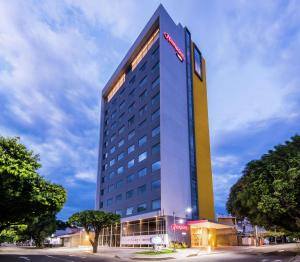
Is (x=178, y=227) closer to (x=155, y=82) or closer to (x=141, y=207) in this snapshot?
(x=141, y=207)

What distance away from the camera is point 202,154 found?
6806cm

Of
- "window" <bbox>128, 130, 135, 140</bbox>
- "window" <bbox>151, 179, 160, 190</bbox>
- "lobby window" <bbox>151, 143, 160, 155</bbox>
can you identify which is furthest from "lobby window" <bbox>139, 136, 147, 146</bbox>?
"window" <bbox>151, 179, 160, 190</bbox>

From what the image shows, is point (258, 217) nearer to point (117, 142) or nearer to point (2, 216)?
point (2, 216)

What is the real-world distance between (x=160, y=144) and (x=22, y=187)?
1455 inches

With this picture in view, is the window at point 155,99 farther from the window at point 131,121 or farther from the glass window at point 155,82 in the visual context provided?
the window at point 131,121

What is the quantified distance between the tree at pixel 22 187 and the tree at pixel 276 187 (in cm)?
1852

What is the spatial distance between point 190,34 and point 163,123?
105ft

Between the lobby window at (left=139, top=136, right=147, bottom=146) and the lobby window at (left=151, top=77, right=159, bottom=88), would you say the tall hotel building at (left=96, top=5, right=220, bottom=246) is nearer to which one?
the lobby window at (left=139, top=136, right=147, bottom=146)

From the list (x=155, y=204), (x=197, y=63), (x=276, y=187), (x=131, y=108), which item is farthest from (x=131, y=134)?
(x=276, y=187)

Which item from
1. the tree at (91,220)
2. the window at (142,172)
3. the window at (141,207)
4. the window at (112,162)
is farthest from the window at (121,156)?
the tree at (91,220)

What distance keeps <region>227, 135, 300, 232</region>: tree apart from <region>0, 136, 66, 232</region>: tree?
60.7 ft

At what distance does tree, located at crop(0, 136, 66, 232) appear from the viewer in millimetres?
20750

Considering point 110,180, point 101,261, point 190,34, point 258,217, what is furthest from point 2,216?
point 190,34

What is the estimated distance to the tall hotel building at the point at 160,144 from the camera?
5728 cm
